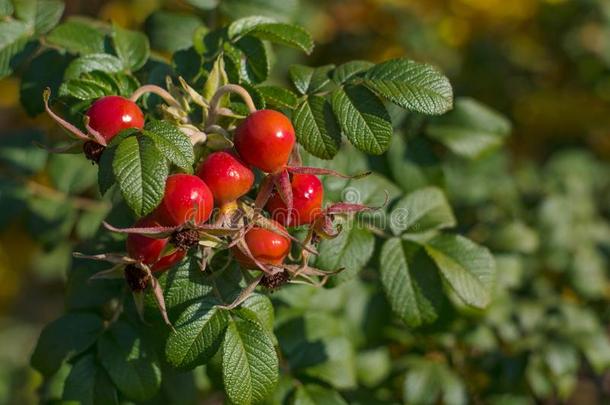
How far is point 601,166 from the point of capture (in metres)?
3.51

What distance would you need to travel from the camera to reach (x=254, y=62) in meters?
1.76

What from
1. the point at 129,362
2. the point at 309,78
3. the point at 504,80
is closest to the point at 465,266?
the point at 309,78

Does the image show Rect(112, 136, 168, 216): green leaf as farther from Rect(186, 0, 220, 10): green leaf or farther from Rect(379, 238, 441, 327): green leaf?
Rect(186, 0, 220, 10): green leaf

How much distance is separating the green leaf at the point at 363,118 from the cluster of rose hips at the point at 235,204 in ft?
0.51

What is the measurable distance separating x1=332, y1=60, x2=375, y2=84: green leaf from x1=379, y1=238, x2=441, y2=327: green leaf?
16.5 inches

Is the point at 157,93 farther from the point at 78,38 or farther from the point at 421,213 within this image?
the point at 421,213

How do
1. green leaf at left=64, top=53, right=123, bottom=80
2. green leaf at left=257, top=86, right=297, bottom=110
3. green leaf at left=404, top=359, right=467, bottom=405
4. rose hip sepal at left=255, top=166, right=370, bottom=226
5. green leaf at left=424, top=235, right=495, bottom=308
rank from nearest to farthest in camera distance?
1. rose hip sepal at left=255, top=166, right=370, bottom=226
2. green leaf at left=257, top=86, right=297, bottom=110
3. green leaf at left=64, top=53, right=123, bottom=80
4. green leaf at left=424, top=235, right=495, bottom=308
5. green leaf at left=404, top=359, right=467, bottom=405

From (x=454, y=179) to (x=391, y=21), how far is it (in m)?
1.33

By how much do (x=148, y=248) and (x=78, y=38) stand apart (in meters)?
0.72

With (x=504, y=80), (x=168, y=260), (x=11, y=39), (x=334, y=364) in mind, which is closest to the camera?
(x=168, y=260)

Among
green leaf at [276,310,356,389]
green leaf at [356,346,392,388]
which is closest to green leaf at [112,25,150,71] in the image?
green leaf at [276,310,356,389]

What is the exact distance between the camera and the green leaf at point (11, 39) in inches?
74.5

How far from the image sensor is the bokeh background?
3.18 metres

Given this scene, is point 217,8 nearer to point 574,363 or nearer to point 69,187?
point 69,187
